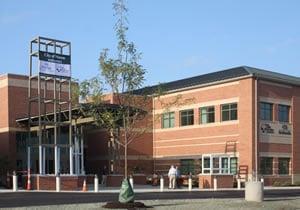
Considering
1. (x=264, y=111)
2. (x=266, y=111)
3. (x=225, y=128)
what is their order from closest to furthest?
1. (x=264, y=111)
2. (x=266, y=111)
3. (x=225, y=128)

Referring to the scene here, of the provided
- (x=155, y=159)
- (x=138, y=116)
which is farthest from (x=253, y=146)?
(x=138, y=116)

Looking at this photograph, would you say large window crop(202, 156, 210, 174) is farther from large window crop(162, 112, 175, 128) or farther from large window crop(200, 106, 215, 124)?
large window crop(162, 112, 175, 128)

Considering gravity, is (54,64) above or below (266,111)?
above

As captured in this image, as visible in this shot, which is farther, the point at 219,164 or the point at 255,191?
the point at 219,164

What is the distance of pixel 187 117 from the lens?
5284 cm

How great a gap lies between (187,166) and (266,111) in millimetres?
9102

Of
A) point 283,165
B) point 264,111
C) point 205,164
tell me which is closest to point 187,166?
point 205,164

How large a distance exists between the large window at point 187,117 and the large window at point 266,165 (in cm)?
776

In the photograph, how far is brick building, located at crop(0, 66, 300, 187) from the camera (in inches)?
1848

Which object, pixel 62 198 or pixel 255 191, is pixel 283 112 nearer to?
pixel 255 191

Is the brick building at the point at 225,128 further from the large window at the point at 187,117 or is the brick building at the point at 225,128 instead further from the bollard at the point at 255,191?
the bollard at the point at 255,191

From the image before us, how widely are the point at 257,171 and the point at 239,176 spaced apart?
2.09 meters

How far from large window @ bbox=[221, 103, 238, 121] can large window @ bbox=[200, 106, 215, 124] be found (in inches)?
47.0

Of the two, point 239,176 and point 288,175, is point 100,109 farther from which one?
point 288,175
